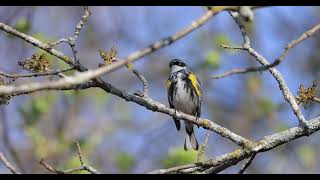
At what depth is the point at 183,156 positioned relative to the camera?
19.1 feet

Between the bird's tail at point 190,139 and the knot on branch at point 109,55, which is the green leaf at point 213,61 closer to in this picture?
the bird's tail at point 190,139

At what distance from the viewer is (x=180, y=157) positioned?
19.3 feet

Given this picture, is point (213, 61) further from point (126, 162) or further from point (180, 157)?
point (180, 157)

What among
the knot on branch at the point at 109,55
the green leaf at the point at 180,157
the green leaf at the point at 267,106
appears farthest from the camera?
the green leaf at the point at 267,106

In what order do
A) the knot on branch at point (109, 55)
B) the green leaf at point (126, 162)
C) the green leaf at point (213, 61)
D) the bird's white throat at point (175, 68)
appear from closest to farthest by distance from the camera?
the knot on branch at point (109, 55) < the bird's white throat at point (175, 68) < the green leaf at point (126, 162) < the green leaf at point (213, 61)

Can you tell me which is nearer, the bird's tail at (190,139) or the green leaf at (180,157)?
the green leaf at (180,157)

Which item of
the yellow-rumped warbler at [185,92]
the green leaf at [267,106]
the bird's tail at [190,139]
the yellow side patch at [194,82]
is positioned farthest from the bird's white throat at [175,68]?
the green leaf at [267,106]

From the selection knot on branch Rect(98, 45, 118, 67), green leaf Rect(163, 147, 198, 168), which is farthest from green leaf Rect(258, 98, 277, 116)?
knot on branch Rect(98, 45, 118, 67)

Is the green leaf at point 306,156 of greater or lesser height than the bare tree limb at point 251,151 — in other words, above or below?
above

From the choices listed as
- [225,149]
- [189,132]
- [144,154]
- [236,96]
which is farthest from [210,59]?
[236,96]

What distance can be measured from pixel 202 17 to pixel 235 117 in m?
9.97

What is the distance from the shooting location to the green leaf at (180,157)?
579cm

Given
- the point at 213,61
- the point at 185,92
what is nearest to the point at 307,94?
the point at 185,92

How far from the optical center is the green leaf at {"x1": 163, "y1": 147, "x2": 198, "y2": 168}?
5785 mm
